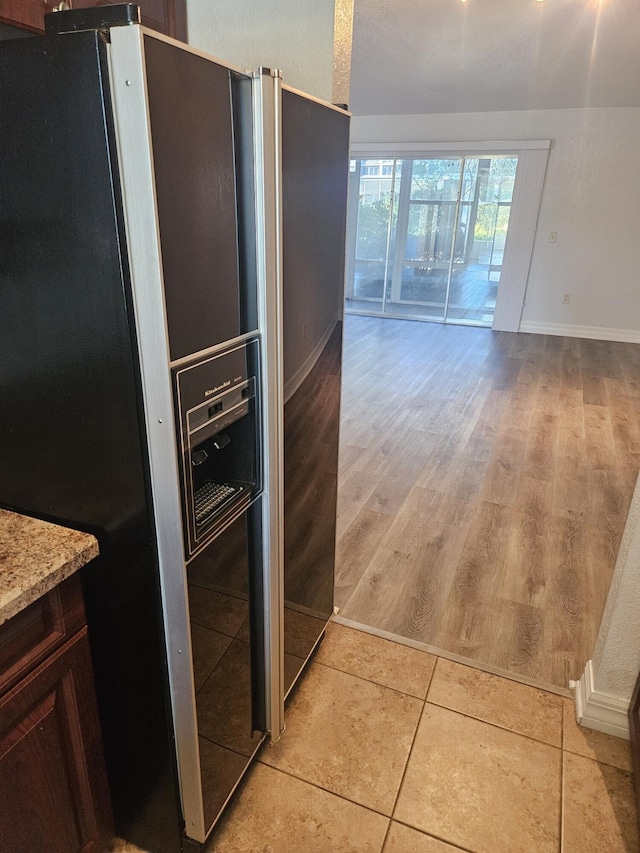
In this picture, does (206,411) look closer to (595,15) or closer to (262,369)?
(262,369)

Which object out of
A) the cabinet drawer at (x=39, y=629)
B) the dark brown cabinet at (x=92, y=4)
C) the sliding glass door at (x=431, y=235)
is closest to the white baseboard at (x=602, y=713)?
the cabinet drawer at (x=39, y=629)

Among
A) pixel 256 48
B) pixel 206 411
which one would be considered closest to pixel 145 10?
pixel 256 48

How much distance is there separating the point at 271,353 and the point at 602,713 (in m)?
1.43

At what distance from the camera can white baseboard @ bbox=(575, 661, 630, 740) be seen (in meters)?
1.57

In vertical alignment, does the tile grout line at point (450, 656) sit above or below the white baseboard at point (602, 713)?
below

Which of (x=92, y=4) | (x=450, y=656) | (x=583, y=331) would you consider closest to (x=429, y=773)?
(x=450, y=656)

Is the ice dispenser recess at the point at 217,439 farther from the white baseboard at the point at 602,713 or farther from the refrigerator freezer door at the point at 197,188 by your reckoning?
the white baseboard at the point at 602,713

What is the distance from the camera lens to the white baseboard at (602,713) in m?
1.57

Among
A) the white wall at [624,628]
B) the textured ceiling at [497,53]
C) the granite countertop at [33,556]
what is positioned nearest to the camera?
the granite countertop at [33,556]

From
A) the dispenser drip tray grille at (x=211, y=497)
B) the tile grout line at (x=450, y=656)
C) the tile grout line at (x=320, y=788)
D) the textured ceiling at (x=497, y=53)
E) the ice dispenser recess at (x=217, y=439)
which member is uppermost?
the textured ceiling at (x=497, y=53)

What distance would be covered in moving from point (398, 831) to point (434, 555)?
1.24 meters

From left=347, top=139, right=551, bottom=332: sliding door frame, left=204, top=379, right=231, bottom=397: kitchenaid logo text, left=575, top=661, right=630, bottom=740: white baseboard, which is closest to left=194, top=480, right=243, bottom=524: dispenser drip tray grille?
left=204, top=379, right=231, bottom=397: kitchenaid logo text

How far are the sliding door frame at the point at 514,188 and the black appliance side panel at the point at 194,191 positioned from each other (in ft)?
20.8

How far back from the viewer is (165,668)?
1.02m
